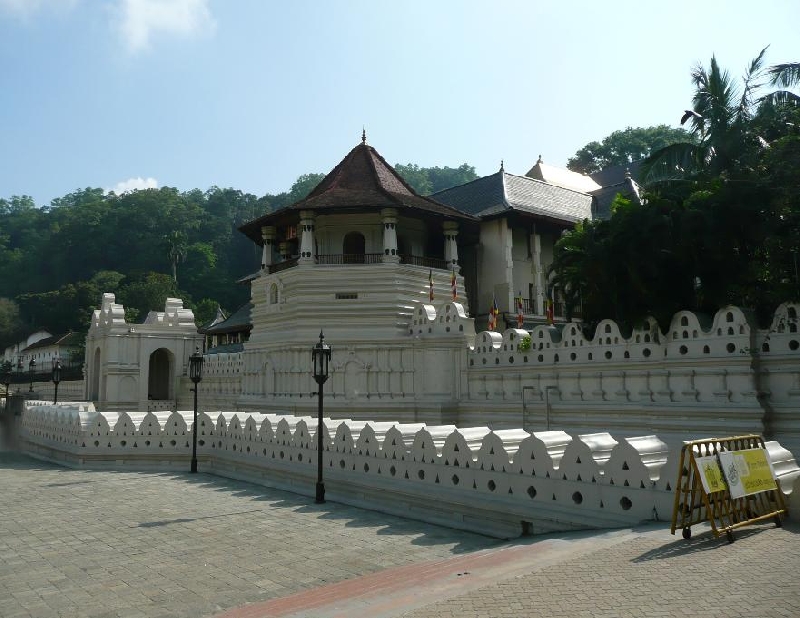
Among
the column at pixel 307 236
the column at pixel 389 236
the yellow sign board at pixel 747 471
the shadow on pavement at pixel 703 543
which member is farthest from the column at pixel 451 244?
the shadow on pavement at pixel 703 543

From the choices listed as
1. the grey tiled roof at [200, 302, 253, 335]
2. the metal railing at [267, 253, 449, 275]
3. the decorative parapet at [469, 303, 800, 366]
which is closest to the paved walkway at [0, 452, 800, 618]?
the decorative parapet at [469, 303, 800, 366]

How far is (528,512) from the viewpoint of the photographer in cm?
886

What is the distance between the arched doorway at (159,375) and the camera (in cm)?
3700

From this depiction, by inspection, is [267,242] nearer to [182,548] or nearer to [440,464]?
[440,464]

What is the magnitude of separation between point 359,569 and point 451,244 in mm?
21445

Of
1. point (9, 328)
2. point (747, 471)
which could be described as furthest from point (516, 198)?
point (9, 328)

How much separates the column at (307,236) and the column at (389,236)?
8.92 ft

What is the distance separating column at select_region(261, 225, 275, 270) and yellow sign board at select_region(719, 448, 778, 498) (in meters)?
23.1

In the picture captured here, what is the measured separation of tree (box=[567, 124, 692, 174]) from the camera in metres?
74.7

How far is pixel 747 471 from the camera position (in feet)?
24.5

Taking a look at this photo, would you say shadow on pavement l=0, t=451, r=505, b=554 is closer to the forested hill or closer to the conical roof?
the conical roof

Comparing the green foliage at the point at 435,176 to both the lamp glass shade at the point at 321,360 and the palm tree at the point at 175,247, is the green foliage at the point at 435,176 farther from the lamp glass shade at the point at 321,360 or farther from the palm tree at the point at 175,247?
the lamp glass shade at the point at 321,360

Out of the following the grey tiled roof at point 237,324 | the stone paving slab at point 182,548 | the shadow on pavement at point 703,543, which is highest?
the grey tiled roof at point 237,324

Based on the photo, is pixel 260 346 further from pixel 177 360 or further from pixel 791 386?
pixel 791 386
